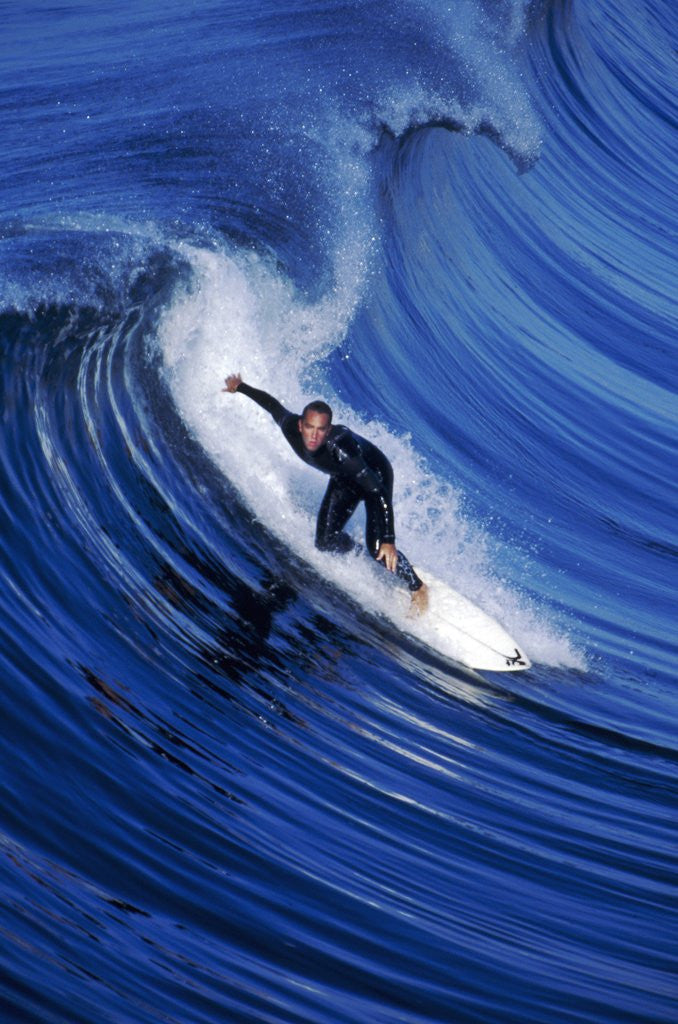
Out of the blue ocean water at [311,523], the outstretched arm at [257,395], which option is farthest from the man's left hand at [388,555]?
the outstretched arm at [257,395]

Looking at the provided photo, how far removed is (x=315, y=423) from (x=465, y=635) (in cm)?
150

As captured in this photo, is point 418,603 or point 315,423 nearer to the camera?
point 315,423

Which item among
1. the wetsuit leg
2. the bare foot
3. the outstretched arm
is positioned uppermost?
the outstretched arm

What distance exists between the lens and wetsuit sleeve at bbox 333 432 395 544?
625 cm

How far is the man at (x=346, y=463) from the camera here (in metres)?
6.07

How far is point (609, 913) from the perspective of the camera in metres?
4.66

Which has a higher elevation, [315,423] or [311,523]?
[311,523]

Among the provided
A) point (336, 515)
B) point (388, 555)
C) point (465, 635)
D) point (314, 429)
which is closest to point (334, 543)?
point (336, 515)

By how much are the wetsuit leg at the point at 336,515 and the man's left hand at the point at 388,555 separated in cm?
38

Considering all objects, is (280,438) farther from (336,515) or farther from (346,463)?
(346,463)

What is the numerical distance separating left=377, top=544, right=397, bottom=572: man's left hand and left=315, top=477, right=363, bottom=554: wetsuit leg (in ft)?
1.24

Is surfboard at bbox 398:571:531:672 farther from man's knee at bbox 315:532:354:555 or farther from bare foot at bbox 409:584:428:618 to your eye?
man's knee at bbox 315:532:354:555

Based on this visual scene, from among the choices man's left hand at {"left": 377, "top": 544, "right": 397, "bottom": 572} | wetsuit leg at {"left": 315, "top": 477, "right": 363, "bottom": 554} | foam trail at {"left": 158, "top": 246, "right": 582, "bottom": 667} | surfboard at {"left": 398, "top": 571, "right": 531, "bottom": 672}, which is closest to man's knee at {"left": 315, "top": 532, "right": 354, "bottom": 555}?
wetsuit leg at {"left": 315, "top": 477, "right": 363, "bottom": 554}

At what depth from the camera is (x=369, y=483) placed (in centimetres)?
630
